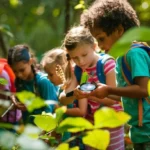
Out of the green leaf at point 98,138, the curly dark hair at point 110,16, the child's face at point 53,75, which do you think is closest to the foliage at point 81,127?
the green leaf at point 98,138

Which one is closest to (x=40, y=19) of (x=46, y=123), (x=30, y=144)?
(x=46, y=123)

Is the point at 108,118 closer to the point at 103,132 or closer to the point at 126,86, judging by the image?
the point at 103,132

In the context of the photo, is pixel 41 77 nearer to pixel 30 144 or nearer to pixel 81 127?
pixel 81 127

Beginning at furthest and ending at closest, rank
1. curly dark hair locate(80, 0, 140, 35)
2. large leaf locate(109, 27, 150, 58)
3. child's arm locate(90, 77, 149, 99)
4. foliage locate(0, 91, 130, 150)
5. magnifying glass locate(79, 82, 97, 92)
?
curly dark hair locate(80, 0, 140, 35)
magnifying glass locate(79, 82, 97, 92)
child's arm locate(90, 77, 149, 99)
foliage locate(0, 91, 130, 150)
large leaf locate(109, 27, 150, 58)

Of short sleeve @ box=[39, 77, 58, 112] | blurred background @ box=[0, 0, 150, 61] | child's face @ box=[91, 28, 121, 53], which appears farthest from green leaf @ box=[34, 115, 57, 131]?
short sleeve @ box=[39, 77, 58, 112]

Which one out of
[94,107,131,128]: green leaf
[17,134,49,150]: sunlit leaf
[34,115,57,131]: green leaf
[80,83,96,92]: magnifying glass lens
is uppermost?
[94,107,131,128]: green leaf

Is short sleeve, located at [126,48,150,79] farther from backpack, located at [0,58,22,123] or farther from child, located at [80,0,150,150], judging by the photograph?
backpack, located at [0,58,22,123]

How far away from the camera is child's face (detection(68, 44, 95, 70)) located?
4191mm

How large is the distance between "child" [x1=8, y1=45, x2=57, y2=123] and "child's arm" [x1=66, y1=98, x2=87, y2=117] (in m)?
0.75

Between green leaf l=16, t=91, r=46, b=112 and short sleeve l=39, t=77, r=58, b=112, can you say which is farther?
short sleeve l=39, t=77, r=58, b=112

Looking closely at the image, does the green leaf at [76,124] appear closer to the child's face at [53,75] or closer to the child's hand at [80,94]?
the child's hand at [80,94]

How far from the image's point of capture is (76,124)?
51.1 inches

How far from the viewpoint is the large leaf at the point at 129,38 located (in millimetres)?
1101

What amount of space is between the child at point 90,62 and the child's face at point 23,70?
4.35 feet
